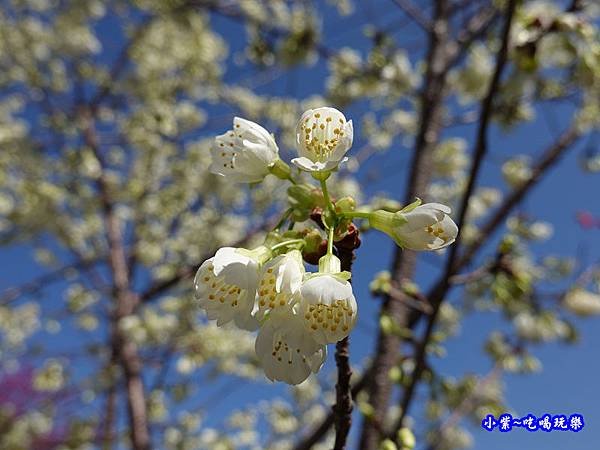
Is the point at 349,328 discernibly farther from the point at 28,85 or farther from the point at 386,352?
the point at 28,85

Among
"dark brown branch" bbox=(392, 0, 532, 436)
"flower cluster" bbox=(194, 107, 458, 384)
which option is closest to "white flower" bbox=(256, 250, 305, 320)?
"flower cluster" bbox=(194, 107, 458, 384)

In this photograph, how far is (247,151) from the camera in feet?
2.97

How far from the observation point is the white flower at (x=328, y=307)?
71 centimetres

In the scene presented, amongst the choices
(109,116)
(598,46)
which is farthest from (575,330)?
(109,116)

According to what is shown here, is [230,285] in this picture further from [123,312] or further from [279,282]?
[123,312]

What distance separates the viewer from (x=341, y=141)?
0.85 m

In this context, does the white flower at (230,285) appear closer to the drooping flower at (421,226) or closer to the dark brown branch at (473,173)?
the drooping flower at (421,226)

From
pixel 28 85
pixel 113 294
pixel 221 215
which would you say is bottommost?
pixel 113 294

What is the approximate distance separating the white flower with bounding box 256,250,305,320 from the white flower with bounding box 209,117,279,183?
0.68 ft

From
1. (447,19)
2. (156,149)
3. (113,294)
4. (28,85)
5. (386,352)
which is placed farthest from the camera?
(28,85)

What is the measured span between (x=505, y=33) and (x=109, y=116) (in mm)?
5874

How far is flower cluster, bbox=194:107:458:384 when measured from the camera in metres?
0.73

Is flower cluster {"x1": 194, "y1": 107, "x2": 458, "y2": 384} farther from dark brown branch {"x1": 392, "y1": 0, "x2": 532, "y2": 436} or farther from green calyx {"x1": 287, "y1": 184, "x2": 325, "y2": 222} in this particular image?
dark brown branch {"x1": 392, "y1": 0, "x2": 532, "y2": 436}

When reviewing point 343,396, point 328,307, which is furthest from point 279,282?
point 343,396
